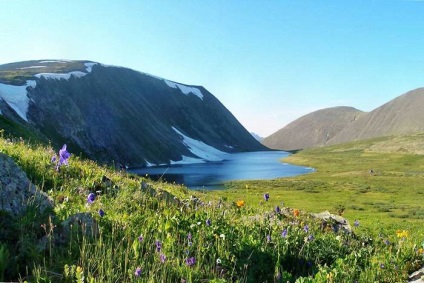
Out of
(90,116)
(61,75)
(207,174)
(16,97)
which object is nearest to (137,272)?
(207,174)

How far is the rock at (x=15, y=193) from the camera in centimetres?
505

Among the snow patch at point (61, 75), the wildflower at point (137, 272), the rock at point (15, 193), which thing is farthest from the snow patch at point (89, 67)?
the wildflower at point (137, 272)

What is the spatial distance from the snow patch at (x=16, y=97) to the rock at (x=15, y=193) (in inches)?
4197

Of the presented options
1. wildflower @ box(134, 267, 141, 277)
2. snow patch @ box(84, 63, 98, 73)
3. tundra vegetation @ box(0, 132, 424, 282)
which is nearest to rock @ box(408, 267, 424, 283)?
tundra vegetation @ box(0, 132, 424, 282)

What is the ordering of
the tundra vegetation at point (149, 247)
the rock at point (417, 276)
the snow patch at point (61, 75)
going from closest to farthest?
1. the tundra vegetation at point (149, 247)
2. the rock at point (417, 276)
3. the snow patch at point (61, 75)

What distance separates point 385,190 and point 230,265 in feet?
263

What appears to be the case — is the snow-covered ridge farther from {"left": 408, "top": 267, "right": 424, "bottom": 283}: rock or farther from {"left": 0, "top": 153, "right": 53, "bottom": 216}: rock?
{"left": 408, "top": 267, "right": 424, "bottom": 283}: rock

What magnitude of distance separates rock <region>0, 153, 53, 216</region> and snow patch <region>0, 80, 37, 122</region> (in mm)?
106598

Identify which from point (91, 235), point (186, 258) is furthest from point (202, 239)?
point (91, 235)

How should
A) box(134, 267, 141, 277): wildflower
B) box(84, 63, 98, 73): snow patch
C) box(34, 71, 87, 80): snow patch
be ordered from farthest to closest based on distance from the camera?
box(84, 63, 98, 73): snow patch → box(34, 71, 87, 80): snow patch → box(134, 267, 141, 277): wildflower

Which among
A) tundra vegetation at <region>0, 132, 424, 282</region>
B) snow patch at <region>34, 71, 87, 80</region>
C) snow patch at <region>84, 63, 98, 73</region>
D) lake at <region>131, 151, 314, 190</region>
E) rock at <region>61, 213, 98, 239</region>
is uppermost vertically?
snow patch at <region>84, 63, 98, 73</region>

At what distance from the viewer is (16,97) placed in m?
108

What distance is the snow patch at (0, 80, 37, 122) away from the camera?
104 metres

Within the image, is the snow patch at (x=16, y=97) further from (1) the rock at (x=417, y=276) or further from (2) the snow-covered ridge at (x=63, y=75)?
(1) the rock at (x=417, y=276)
